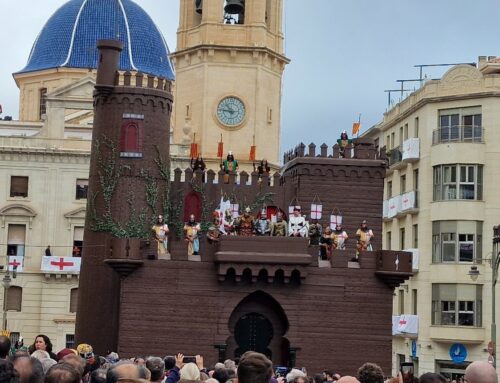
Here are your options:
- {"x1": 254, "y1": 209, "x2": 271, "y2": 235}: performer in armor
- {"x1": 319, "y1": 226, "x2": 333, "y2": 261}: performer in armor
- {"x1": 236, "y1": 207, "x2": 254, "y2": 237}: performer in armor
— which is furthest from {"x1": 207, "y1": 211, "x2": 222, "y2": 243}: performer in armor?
{"x1": 319, "y1": 226, "x2": 333, "y2": 261}: performer in armor

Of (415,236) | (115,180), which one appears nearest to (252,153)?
(415,236)

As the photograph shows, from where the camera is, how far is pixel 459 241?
5397 centimetres

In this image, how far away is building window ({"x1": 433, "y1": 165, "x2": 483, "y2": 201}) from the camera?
2128 inches

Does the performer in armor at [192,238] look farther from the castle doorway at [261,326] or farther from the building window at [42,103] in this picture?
the building window at [42,103]

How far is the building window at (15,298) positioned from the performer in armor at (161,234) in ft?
87.3

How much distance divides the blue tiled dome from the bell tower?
11.0 meters

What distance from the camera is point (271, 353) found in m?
40.7

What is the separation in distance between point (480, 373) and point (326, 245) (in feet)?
105

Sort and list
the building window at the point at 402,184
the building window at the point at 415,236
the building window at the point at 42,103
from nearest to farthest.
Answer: the building window at the point at 415,236, the building window at the point at 402,184, the building window at the point at 42,103

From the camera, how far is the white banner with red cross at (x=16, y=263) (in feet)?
210

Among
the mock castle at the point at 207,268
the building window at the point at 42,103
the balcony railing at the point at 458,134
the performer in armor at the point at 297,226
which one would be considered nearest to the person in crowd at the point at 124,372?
the mock castle at the point at 207,268

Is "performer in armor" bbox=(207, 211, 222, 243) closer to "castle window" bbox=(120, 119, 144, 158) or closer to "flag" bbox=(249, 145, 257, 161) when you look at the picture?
"castle window" bbox=(120, 119, 144, 158)

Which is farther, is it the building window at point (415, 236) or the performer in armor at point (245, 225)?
the building window at point (415, 236)

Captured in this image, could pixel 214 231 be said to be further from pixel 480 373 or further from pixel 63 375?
pixel 480 373
